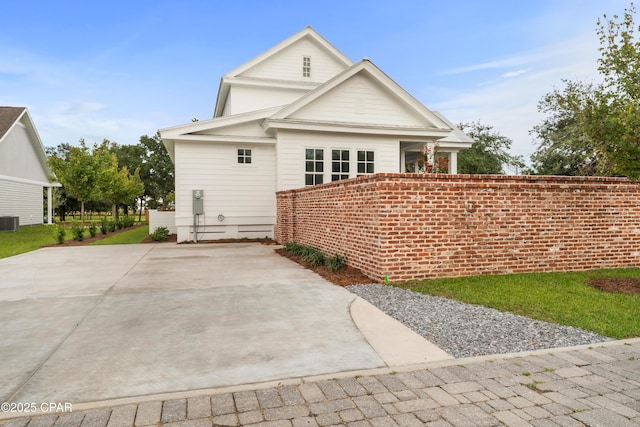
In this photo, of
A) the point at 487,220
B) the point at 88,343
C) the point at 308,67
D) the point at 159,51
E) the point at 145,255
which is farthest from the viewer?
the point at 308,67

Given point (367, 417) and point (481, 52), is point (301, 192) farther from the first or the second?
point (367, 417)

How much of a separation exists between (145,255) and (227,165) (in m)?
4.70

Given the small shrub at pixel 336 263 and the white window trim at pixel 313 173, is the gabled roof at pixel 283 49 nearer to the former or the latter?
the white window trim at pixel 313 173

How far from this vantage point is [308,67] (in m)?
18.8

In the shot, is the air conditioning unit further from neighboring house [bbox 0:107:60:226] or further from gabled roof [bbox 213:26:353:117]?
gabled roof [bbox 213:26:353:117]

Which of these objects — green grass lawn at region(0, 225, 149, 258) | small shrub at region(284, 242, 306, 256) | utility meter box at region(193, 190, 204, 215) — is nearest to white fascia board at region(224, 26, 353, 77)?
utility meter box at region(193, 190, 204, 215)

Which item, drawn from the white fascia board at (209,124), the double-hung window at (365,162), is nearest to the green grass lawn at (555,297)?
the double-hung window at (365,162)

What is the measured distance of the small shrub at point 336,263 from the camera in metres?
8.08

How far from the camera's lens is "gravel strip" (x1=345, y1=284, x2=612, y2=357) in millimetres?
3885

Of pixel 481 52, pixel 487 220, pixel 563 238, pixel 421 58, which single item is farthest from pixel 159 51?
pixel 563 238

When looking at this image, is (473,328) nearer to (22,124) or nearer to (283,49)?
(283,49)

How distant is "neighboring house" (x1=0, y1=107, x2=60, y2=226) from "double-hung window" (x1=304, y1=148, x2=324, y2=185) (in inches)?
789

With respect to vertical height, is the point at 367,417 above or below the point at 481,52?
below

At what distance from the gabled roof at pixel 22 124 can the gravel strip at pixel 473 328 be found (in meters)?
26.8
